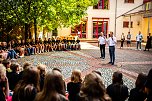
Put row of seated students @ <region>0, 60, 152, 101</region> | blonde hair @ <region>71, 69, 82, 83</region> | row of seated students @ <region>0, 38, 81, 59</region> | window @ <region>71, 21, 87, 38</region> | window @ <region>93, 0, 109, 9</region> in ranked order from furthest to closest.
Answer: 1. window @ <region>93, 0, 109, 9</region>
2. window @ <region>71, 21, 87, 38</region>
3. row of seated students @ <region>0, 38, 81, 59</region>
4. blonde hair @ <region>71, 69, 82, 83</region>
5. row of seated students @ <region>0, 60, 152, 101</region>

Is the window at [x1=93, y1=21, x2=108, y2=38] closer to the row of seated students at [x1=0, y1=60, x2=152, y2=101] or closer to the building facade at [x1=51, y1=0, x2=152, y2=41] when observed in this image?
the building facade at [x1=51, y1=0, x2=152, y2=41]

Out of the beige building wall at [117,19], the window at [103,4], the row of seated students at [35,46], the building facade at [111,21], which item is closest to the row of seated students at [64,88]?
the row of seated students at [35,46]

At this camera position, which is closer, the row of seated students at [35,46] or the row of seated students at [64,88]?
the row of seated students at [64,88]

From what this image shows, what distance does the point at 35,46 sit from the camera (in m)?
22.3

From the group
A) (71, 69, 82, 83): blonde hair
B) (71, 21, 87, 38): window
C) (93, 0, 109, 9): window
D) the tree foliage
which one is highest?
(93, 0, 109, 9): window

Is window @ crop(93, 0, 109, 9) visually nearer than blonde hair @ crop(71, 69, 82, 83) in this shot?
No

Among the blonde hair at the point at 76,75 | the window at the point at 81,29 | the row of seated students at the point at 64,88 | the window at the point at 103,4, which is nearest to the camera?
the row of seated students at the point at 64,88

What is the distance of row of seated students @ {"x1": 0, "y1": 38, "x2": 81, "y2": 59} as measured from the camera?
19.0m

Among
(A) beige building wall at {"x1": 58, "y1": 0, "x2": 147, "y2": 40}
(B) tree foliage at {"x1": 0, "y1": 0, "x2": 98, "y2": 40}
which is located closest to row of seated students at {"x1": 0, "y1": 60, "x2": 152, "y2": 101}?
(B) tree foliage at {"x1": 0, "y1": 0, "x2": 98, "y2": 40}

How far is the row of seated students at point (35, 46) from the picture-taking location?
1895 cm

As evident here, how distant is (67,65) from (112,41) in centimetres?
298

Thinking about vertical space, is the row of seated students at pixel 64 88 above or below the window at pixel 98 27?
below

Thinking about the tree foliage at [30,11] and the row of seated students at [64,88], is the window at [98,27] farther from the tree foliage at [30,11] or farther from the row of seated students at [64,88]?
the row of seated students at [64,88]

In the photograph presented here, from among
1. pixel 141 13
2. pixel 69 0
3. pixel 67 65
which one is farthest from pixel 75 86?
pixel 141 13
